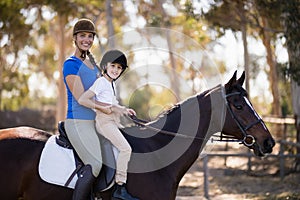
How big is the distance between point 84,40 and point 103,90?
25.5 inches

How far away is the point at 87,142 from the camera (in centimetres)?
473

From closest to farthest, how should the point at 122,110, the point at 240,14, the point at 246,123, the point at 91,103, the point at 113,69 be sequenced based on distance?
the point at 122,110, the point at 91,103, the point at 113,69, the point at 246,123, the point at 240,14

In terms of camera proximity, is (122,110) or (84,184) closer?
(122,110)

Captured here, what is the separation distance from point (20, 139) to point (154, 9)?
17733 millimetres

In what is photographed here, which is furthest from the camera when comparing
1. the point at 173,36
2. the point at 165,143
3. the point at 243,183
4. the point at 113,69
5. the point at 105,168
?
the point at 173,36

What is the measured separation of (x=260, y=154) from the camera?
4.96 metres

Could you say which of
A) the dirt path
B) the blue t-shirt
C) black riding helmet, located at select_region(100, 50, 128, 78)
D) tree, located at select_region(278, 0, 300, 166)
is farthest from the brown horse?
tree, located at select_region(278, 0, 300, 166)

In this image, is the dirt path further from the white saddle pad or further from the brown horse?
the white saddle pad

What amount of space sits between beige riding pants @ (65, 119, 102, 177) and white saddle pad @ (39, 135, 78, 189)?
0.45ft

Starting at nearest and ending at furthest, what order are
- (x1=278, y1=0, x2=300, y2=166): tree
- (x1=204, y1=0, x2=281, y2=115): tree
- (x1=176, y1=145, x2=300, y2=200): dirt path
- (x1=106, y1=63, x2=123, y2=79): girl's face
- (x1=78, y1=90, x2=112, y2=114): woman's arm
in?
(x1=78, y1=90, x2=112, y2=114): woman's arm → (x1=106, y1=63, x2=123, y2=79): girl's face → (x1=176, y1=145, x2=300, y2=200): dirt path → (x1=278, y1=0, x2=300, y2=166): tree → (x1=204, y1=0, x2=281, y2=115): tree

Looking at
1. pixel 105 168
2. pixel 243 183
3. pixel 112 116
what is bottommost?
pixel 243 183

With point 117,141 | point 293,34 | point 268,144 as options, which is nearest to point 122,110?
point 117,141

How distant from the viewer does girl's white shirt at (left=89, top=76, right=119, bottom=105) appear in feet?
15.1

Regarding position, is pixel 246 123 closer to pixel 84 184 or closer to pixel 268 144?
pixel 268 144
